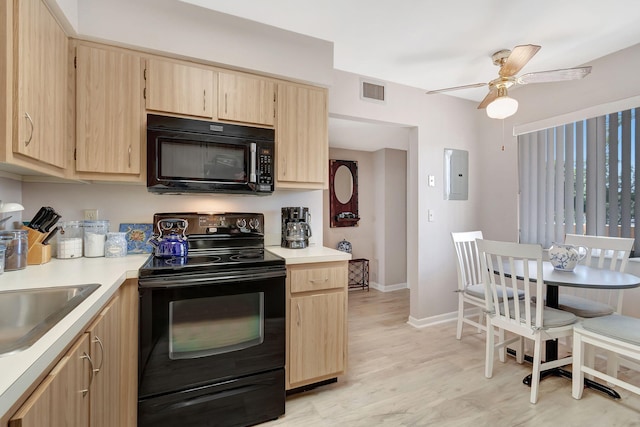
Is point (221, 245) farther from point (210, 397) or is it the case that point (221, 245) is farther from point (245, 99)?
point (245, 99)

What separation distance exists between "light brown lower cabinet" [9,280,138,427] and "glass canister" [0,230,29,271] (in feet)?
1.67

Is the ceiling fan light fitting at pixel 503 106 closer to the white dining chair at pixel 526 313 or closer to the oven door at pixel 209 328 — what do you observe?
the white dining chair at pixel 526 313

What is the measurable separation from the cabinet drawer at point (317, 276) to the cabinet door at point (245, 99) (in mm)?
1040

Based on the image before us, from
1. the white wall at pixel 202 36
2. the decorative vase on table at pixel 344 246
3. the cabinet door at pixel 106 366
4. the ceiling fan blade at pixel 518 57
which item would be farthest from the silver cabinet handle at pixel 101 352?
the decorative vase on table at pixel 344 246

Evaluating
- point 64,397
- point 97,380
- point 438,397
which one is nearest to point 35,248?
point 97,380

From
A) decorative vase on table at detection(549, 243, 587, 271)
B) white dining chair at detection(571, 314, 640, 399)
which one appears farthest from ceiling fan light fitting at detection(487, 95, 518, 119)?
white dining chair at detection(571, 314, 640, 399)

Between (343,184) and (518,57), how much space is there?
3.09m

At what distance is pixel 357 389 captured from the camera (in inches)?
81.5

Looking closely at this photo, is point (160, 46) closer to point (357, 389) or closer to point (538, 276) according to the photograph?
point (357, 389)

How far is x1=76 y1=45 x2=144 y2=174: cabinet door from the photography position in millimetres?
1672

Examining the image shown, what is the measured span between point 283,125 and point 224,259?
102 centimetres

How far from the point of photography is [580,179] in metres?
2.65

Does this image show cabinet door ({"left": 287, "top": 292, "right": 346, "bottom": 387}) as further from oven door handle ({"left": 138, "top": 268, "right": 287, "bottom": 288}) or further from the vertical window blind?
the vertical window blind

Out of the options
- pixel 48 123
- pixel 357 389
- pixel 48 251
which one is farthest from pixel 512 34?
pixel 48 251
